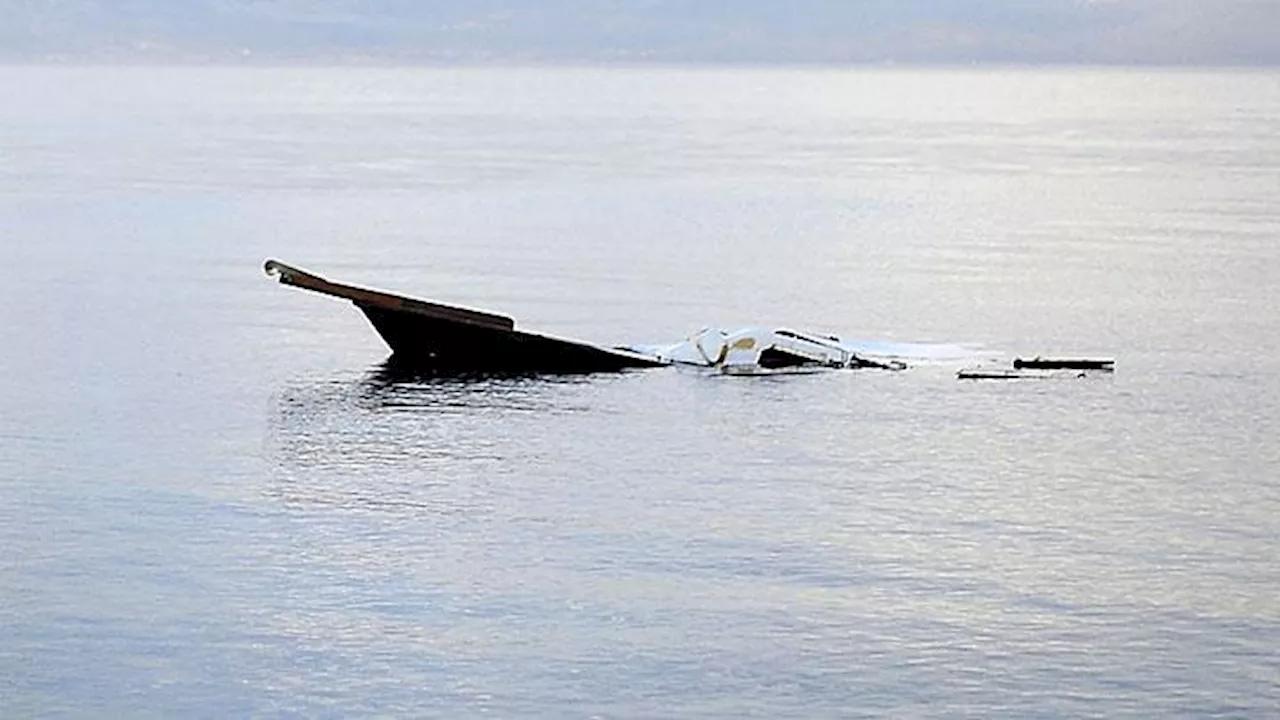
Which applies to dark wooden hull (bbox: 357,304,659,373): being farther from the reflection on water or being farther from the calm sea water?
the calm sea water

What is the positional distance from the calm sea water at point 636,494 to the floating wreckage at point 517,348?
77 centimetres

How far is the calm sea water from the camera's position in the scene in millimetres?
23609

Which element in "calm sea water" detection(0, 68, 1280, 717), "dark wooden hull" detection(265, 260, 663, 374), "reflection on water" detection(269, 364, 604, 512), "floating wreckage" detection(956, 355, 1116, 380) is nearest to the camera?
"calm sea water" detection(0, 68, 1280, 717)

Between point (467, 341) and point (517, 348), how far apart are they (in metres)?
0.98

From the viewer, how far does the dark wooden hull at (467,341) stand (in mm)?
41781

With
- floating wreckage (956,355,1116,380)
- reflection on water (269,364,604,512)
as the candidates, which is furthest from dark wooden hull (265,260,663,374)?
floating wreckage (956,355,1116,380)

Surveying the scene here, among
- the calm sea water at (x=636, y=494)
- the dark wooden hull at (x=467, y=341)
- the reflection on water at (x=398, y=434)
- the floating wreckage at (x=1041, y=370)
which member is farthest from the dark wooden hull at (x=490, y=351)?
the floating wreckage at (x=1041, y=370)

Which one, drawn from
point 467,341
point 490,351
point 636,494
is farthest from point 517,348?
point 636,494

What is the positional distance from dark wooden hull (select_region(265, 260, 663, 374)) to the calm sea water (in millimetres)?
853

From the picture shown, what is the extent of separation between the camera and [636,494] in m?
32.3

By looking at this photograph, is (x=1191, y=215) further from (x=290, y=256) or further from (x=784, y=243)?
(x=290, y=256)

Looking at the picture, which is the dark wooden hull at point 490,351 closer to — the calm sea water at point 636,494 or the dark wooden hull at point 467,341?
the dark wooden hull at point 467,341

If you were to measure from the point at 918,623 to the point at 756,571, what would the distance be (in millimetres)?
2902

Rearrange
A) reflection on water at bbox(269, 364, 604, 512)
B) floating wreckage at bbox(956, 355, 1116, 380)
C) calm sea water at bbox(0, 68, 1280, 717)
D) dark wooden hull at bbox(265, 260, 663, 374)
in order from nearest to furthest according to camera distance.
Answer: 1. calm sea water at bbox(0, 68, 1280, 717)
2. reflection on water at bbox(269, 364, 604, 512)
3. dark wooden hull at bbox(265, 260, 663, 374)
4. floating wreckage at bbox(956, 355, 1116, 380)
